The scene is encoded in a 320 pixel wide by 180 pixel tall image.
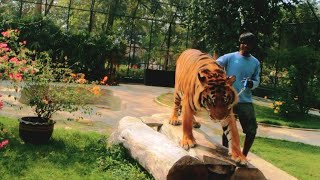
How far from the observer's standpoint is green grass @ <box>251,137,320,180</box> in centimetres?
650

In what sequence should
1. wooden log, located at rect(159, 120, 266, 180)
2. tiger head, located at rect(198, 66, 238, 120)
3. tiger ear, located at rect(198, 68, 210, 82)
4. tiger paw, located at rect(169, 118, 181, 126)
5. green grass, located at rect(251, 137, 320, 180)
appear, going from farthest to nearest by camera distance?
green grass, located at rect(251, 137, 320, 180)
tiger paw, located at rect(169, 118, 181, 126)
wooden log, located at rect(159, 120, 266, 180)
tiger ear, located at rect(198, 68, 210, 82)
tiger head, located at rect(198, 66, 238, 120)

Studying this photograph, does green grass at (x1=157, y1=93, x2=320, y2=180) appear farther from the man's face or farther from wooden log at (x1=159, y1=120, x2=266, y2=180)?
the man's face

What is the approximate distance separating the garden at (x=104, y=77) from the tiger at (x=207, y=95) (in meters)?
1.09

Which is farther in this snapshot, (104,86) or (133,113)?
(104,86)

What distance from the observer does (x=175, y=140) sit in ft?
17.4

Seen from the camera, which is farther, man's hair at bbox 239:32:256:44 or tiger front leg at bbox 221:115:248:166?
man's hair at bbox 239:32:256:44

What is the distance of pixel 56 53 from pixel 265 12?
890 cm

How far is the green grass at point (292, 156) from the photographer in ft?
21.3

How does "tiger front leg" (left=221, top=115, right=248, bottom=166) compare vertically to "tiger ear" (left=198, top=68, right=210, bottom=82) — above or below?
below

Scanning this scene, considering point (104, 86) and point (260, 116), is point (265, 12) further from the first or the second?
point (104, 86)

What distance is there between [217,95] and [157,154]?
3.62 ft

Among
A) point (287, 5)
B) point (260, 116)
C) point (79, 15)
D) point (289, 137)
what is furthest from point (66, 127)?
point (79, 15)

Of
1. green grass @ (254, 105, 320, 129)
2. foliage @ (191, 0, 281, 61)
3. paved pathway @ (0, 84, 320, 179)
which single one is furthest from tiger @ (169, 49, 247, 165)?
foliage @ (191, 0, 281, 61)

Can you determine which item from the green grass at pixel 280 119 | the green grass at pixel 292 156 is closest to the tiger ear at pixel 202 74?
the green grass at pixel 292 156
